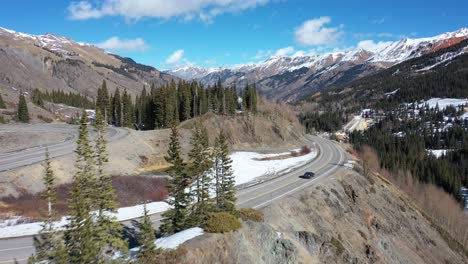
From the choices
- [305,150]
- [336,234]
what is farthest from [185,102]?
[336,234]

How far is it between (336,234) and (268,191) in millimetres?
11314

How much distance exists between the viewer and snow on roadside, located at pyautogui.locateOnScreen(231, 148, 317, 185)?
212 ft

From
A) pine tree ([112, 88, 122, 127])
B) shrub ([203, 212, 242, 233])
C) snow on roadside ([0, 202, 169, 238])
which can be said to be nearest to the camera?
shrub ([203, 212, 242, 233])

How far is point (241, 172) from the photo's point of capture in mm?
66625

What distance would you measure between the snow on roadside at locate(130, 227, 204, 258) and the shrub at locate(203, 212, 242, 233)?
2.48ft

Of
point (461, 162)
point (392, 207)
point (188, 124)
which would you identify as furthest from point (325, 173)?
point (461, 162)

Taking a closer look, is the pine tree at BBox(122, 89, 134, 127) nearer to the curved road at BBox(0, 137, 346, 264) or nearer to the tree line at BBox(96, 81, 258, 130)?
the tree line at BBox(96, 81, 258, 130)

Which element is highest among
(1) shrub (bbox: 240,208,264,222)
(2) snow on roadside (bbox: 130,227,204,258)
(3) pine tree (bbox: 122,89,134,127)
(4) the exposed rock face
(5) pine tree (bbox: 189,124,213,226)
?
(3) pine tree (bbox: 122,89,134,127)

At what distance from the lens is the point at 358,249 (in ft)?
149

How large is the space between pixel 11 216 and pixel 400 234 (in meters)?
53.7

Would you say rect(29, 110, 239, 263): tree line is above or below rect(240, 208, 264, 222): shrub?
above

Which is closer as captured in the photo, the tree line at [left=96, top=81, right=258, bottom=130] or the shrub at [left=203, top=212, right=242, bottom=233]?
the shrub at [left=203, top=212, right=242, bottom=233]

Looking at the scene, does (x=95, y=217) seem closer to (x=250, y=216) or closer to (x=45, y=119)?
(x=250, y=216)

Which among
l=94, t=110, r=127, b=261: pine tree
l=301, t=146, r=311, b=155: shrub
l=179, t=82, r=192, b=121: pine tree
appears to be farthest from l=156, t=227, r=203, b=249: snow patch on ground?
l=179, t=82, r=192, b=121: pine tree
